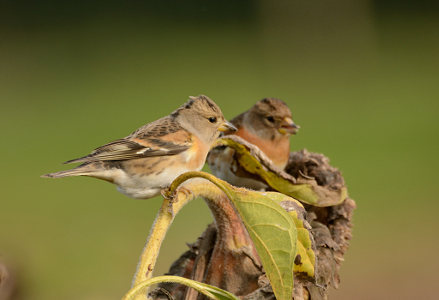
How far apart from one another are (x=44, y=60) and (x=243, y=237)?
7.77m

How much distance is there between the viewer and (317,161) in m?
1.10

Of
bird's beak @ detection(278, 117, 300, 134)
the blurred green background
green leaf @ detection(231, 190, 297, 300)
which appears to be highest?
the blurred green background

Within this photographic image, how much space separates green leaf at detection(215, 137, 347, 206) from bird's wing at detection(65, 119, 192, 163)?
0.08 meters

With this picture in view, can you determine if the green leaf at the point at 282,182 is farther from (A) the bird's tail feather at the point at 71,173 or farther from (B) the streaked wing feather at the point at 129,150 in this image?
(A) the bird's tail feather at the point at 71,173

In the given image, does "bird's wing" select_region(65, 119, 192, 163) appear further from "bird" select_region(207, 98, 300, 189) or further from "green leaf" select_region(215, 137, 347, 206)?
"bird" select_region(207, 98, 300, 189)

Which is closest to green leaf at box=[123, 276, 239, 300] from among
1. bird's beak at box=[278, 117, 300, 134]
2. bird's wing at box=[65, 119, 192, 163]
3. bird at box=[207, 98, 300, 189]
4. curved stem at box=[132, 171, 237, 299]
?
curved stem at box=[132, 171, 237, 299]

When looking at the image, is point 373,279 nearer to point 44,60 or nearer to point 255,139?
point 255,139

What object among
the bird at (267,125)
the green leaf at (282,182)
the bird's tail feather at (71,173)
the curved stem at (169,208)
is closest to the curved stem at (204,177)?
the curved stem at (169,208)

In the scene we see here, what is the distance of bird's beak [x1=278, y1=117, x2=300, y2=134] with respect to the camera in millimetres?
1658

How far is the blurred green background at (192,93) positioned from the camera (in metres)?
3.82

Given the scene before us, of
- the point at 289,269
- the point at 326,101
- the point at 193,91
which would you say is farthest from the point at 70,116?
the point at 289,269

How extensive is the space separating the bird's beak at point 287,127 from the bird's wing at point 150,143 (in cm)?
70

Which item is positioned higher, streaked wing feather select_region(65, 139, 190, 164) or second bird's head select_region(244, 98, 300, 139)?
second bird's head select_region(244, 98, 300, 139)

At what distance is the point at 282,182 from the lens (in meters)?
0.92
